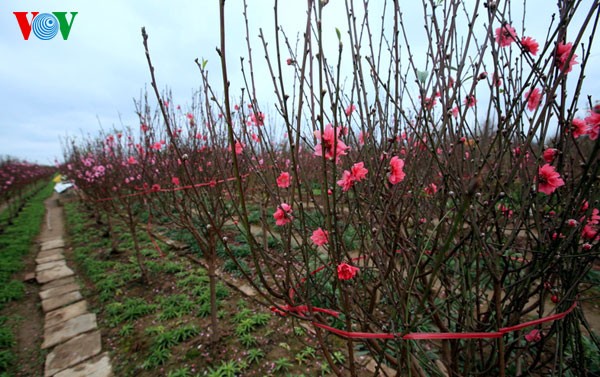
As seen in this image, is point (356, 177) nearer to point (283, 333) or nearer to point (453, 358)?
point (453, 358)

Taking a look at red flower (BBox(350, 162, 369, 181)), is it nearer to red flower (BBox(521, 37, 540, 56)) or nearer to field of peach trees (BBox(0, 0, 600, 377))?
field of peach trees (BBox(0, 0, 600, 377))

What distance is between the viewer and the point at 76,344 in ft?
9.08

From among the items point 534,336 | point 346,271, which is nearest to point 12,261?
point 346,271

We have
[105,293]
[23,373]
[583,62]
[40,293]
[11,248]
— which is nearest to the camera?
[583,62]

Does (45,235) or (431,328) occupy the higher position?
(45,235)

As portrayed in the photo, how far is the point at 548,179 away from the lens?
103 centimetres

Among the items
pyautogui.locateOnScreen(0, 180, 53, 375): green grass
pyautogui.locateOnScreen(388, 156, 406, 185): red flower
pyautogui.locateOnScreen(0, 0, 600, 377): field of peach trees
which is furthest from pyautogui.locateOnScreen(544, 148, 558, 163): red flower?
pyautogui.locateOnScreen(0, 180, 53, 375): green grass

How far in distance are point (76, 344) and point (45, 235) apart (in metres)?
6.29

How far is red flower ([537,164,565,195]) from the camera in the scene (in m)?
1.00

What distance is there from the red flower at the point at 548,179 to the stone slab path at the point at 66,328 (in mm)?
3576

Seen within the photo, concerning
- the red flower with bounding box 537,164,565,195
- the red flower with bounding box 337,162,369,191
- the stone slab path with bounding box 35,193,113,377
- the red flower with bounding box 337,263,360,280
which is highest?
the red flower with bounding box 337,162,369,191

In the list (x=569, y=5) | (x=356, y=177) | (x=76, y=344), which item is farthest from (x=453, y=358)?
(x=76, y=344)

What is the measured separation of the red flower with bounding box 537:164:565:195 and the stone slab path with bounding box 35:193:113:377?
358cm

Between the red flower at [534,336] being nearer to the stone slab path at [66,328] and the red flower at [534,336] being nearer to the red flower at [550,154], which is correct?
the red flower at [550,154]
